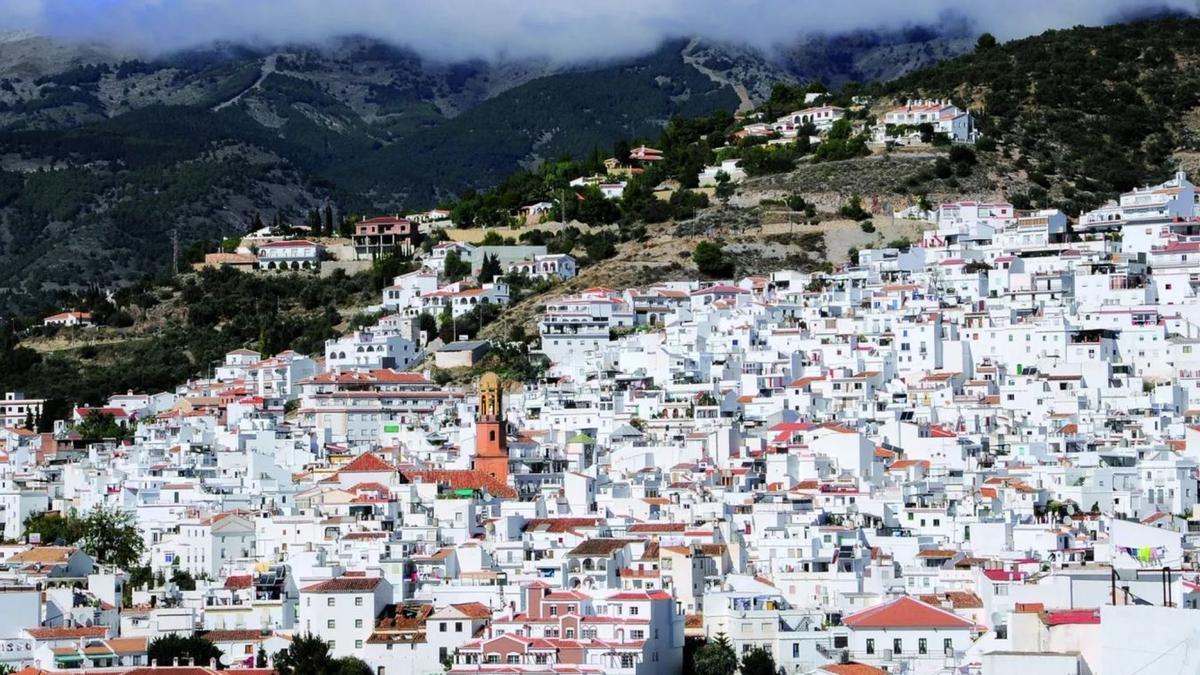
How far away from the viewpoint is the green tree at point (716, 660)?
1334 inches

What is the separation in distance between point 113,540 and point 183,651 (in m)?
11.9

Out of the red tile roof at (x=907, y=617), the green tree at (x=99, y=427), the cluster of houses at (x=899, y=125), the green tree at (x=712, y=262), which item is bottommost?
the red tile roof at (x=907, y=617)

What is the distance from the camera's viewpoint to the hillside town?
34938 mm

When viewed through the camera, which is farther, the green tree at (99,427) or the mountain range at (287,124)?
the mountain range at (287,124)

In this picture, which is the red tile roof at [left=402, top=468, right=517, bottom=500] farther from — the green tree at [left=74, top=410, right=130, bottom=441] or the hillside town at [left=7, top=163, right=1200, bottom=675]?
the green tree at [left=74, top=410, right=130, bottom=441]

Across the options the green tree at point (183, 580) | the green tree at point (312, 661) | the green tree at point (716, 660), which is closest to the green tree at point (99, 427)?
the green tree at point (183, 580)

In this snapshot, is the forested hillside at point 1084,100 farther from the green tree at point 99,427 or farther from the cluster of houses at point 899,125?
the green tree at point 99,427

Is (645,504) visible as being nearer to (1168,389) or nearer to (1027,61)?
(1168,389)

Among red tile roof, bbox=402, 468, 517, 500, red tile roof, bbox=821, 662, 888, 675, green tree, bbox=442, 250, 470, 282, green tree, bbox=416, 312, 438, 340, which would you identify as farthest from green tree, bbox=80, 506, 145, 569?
Result: green tree, bbox=442, 250, 470, 282

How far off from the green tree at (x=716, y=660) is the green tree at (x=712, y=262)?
40837 millimetres

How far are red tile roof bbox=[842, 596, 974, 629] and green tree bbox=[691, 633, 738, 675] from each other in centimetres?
194

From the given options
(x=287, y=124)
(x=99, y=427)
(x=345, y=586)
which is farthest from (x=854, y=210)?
(x=287, y=124)

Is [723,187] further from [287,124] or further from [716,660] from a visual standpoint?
[287,124]

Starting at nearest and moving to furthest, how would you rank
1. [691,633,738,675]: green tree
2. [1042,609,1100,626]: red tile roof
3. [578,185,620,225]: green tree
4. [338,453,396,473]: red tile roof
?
[1042,609,1100,626]: red tile roof, [691,633,738,675]: green tree, [338,453,396,473]: red tile roof, [578,185,620,225]: green tree
